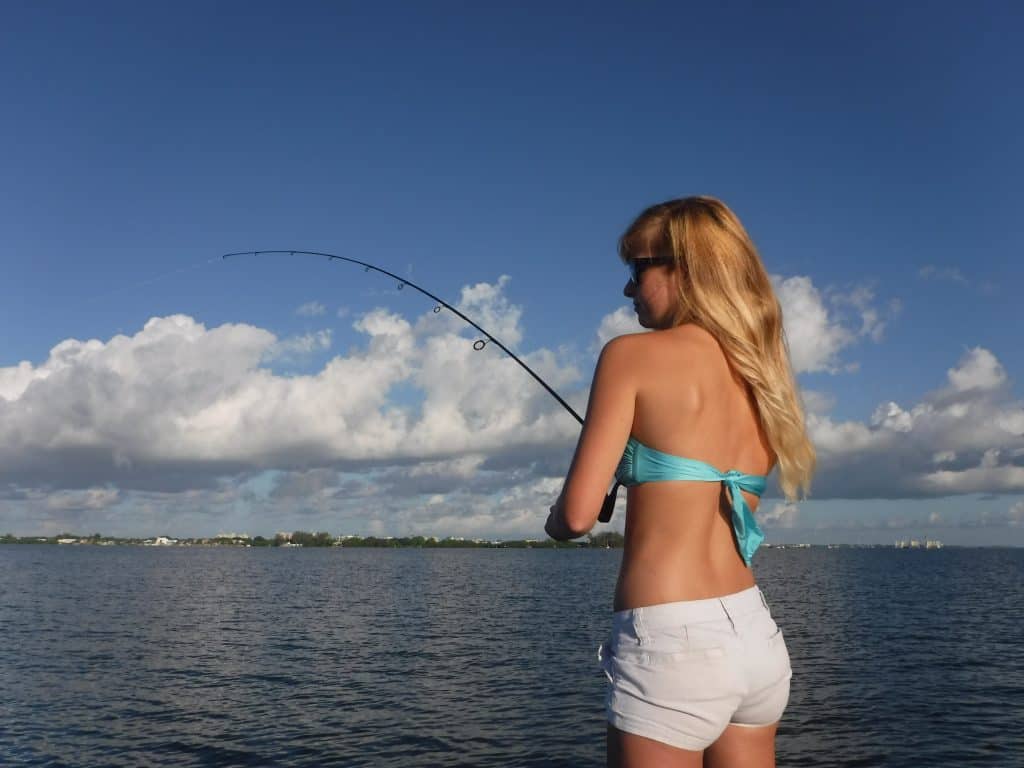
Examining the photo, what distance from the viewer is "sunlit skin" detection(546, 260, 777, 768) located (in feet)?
8.21

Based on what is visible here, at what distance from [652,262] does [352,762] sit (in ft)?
50.0

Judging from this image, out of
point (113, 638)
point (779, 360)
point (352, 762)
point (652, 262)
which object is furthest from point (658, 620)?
point (113, 638)

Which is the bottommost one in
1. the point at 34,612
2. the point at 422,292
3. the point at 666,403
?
the point at 34,612

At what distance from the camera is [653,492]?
2.57 m

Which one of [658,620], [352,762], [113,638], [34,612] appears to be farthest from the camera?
[34,612]

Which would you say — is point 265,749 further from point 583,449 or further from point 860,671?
point 860,671

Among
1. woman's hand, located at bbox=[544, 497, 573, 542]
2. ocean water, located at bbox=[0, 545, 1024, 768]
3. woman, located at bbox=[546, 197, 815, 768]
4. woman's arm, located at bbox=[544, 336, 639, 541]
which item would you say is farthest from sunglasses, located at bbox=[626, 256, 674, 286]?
ocean water, located at bbox=[0, 545, 1024, 768]

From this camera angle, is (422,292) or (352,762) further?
(352,762)

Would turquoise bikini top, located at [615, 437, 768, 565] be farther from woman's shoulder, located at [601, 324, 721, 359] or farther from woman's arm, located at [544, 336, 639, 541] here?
woman's shoulder, located at [601, 324, 721, 359]

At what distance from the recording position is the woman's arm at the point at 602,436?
250 centimetres

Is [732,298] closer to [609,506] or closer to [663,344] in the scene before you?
[663,344]

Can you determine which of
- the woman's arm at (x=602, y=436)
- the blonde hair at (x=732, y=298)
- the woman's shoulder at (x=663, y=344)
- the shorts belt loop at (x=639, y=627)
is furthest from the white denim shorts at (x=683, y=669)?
the woman's shoulder at (x=663, y=344)

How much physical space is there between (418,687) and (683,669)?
22130 mm

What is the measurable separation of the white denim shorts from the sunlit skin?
39 mm
